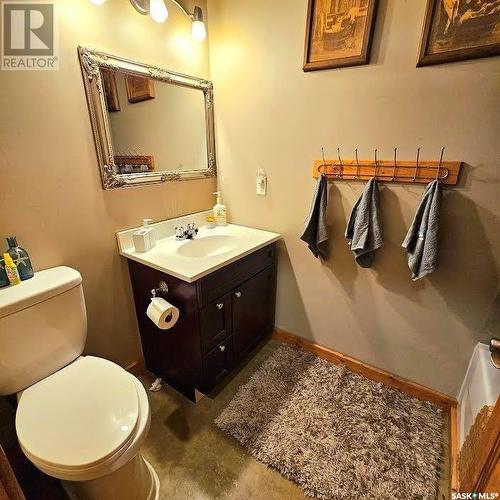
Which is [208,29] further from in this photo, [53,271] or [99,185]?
[53,271]

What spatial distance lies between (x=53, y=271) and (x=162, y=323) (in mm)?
537

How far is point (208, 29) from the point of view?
5.31ft

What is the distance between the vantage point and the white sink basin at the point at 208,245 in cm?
159

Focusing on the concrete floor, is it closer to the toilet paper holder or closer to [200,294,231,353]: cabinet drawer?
[200,294,231,353]: cabinet drawer

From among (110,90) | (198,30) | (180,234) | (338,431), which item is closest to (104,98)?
(110,90)

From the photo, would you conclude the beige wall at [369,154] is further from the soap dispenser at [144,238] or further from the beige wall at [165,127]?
the soap dispenser at [144,238]

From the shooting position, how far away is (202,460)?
1236mm

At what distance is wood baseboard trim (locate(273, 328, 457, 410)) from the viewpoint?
1478 mm

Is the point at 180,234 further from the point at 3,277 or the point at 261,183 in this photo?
the point at 3,277

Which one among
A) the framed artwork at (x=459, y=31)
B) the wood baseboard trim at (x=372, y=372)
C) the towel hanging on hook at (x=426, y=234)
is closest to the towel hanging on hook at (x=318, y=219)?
the towel hanging on hook at (x=426, y=234)

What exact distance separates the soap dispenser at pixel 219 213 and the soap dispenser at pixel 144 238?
0.52 m

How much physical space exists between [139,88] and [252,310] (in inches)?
55.0

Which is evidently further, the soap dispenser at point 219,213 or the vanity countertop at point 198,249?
the soap dispenser at point 219,213

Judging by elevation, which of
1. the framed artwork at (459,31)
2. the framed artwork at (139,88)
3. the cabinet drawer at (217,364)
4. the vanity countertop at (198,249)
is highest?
the framed artwork at (459,31)
